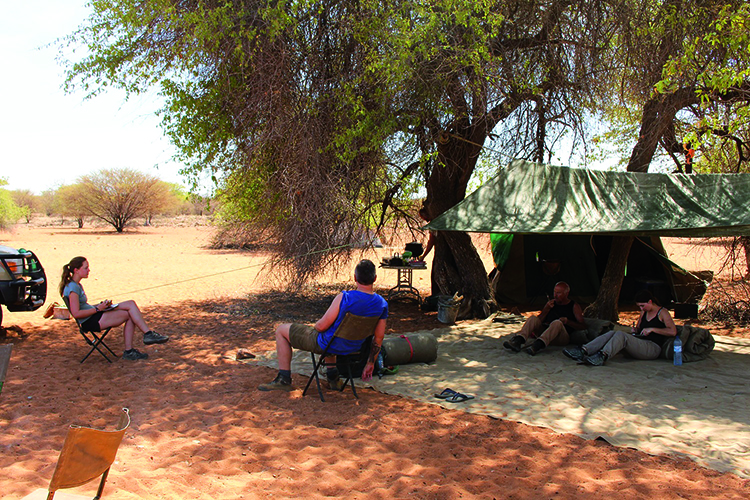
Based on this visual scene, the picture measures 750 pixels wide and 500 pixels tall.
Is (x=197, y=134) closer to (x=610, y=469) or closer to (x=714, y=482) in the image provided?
(x=610, y=469)

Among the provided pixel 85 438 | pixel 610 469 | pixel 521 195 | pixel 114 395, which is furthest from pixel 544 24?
pixel 85 438

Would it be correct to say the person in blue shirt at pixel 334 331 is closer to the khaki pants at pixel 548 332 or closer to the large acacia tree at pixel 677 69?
the khaki pants at pixel 548 332

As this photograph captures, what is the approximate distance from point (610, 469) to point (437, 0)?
17.3 feet

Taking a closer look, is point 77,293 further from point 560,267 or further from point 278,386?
point 560,267

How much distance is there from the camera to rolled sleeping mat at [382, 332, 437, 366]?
16.7ft

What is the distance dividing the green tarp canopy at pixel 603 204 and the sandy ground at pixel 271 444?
8.12 ft

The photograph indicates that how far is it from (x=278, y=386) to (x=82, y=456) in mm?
2586

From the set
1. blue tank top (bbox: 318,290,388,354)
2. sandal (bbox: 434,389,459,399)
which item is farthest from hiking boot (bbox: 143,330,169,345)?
sandal (bbox: 434,389,459,399)

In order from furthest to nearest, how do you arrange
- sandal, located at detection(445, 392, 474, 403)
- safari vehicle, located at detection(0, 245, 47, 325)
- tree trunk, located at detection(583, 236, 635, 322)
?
tree trunk, located at detection(583, 236, 635, 322) < safari vehicle, located at detection(0, 245, 47, 325) < sandal, located at detection(445, 392, 474, 403)

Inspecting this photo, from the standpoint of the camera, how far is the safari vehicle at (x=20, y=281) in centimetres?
560

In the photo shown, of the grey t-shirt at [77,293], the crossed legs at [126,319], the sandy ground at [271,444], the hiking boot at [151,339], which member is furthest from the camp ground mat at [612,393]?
the grey t-shirt at [77,293]

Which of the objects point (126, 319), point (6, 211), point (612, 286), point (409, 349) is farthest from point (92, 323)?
point (6, 211)

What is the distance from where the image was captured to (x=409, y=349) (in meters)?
5.19

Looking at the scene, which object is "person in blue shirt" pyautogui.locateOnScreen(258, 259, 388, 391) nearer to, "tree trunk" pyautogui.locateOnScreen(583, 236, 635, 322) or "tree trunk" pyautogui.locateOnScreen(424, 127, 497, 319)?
"tree trunk" pyautogui.locateOnScreen(424, 127, 497, 319)
